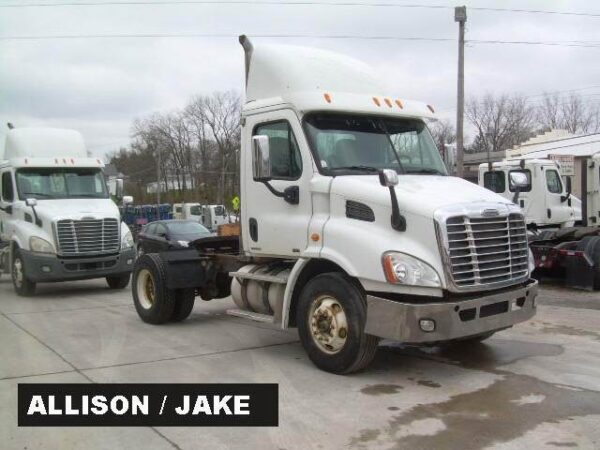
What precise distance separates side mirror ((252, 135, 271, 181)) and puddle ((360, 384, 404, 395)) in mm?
2498

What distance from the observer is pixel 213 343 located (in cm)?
786

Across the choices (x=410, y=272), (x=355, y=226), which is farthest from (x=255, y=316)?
(x=410, y=272)

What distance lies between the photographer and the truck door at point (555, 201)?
14.3m

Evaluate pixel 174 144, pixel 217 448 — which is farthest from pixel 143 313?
pixel 174 144

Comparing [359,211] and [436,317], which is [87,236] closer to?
[359,211]

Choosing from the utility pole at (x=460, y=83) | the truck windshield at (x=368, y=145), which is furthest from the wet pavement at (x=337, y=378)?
the utility pole at (x=460, y=83)

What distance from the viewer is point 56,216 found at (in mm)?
12180

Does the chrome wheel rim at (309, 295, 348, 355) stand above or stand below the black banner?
above

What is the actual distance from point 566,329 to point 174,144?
234 ft

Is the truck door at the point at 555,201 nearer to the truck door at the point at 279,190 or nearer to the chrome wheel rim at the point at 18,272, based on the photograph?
the truck door at the point at 279,190

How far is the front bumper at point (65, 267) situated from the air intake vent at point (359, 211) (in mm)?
7981

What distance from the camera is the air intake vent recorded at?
5.95 meters

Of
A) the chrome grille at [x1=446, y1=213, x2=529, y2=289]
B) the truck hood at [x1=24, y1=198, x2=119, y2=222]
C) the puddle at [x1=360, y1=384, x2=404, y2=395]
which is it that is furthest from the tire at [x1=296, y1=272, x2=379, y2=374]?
the truck hood at [x1=24, y1=198, x2=119, y2=222]

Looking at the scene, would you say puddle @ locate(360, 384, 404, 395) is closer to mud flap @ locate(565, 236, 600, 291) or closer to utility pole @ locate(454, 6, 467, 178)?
mud flap @ locate(565, 236, 600, 291)
